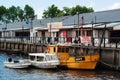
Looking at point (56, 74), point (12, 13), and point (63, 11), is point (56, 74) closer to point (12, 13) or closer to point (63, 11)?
point (63, 11)

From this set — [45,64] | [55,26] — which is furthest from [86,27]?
[45,64]

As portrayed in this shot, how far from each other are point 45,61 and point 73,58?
3422 mm

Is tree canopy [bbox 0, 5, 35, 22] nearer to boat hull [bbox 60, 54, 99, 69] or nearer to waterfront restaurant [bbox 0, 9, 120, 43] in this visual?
waterfront restaurant [bbox 0, 9, 120, 43]

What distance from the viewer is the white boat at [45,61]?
149ft

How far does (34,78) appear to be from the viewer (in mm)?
39562

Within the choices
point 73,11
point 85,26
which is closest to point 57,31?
point 85,26

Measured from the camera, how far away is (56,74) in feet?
139

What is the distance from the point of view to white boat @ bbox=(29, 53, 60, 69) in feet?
149

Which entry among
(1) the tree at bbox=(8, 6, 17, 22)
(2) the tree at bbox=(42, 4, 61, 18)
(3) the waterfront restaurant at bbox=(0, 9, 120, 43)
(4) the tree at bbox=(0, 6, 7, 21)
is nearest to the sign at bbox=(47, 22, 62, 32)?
(3) the waterfront restaurant at bbox=(0, 9, 120, 43)

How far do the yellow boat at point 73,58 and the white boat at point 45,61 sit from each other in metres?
0.75

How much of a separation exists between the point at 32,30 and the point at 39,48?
1717 centimetres

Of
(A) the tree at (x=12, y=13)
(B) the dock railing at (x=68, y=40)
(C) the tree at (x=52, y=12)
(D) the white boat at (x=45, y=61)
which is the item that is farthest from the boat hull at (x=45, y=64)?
(A) the tree at (x=12, y=13)

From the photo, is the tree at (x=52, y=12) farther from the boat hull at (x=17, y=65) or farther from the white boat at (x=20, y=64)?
the white boat at (x=20, y=64)

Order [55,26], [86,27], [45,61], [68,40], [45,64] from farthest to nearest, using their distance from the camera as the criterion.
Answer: [55,26] → [86,27] → [68,40] → [45,64] → [45,61]
